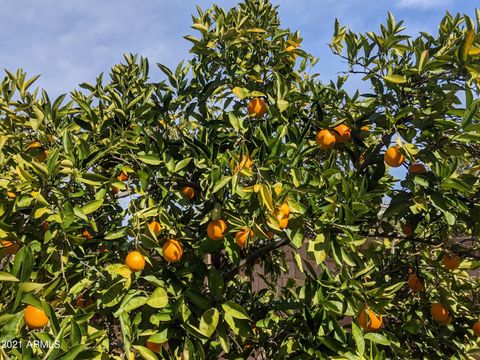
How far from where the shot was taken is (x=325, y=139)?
6.19ft

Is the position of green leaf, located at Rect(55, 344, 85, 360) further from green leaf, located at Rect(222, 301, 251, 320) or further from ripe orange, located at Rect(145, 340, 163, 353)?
green leaf, located at Rect(222, 301, 251, 320)

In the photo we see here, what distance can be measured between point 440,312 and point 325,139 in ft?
3.67

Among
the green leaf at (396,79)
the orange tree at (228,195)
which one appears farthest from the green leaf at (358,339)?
the green leaf at (396,79)

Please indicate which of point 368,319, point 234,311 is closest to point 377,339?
point 368,319

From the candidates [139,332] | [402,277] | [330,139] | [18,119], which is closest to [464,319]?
[402,277]

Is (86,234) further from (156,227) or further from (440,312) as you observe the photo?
(440,312)

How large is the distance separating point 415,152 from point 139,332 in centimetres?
122

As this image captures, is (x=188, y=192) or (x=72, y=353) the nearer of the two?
(x=72, y=353)

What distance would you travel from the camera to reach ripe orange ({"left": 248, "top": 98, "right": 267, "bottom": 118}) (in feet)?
6.72

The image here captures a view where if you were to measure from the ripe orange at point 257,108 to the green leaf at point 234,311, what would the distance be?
86cm

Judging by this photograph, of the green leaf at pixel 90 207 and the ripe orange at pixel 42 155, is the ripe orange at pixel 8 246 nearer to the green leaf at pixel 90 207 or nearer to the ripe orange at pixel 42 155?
the green leaf at pixel 90 207

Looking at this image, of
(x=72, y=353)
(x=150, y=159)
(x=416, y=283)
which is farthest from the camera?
(x=416, y=283)

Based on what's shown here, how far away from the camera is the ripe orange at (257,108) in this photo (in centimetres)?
205

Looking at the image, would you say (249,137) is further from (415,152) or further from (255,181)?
(415,152)
